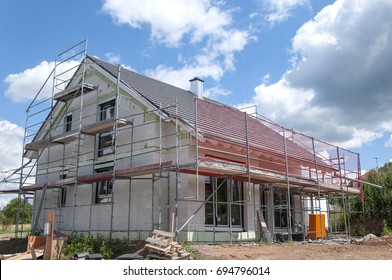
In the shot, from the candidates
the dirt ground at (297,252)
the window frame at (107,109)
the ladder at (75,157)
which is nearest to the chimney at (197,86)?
the window frame at (107,109)

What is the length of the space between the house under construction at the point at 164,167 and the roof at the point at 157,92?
0.09 meters

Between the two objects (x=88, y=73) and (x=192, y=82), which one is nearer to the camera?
(x=88, y=73)

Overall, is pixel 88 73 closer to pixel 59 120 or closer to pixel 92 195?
pixel 59 120

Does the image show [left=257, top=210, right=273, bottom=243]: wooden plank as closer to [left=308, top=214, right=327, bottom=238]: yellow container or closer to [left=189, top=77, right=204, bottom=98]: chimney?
[left=308, top=214, right=327, bottom=238]: yellow container

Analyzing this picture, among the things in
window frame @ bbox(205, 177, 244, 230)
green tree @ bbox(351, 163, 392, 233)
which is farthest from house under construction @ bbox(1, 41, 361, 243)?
green tree @ bbox(351, 163, 392, 233)

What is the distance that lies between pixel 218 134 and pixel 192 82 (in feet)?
24.9

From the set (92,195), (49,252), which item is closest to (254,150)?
(92,195)

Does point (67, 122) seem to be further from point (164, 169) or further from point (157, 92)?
point (164, 169)

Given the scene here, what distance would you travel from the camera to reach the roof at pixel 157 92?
50.1 feet

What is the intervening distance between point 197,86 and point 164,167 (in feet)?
29.5

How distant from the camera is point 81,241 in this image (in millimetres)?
13711

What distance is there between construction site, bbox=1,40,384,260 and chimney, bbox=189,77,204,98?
0.82m

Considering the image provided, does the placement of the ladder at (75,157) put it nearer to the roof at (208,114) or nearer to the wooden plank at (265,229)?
the roof at (208,114)

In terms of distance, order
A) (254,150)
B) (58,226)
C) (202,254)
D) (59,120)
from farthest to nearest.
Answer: (59,120) → (58,226) → (254,150) → (202,254)
